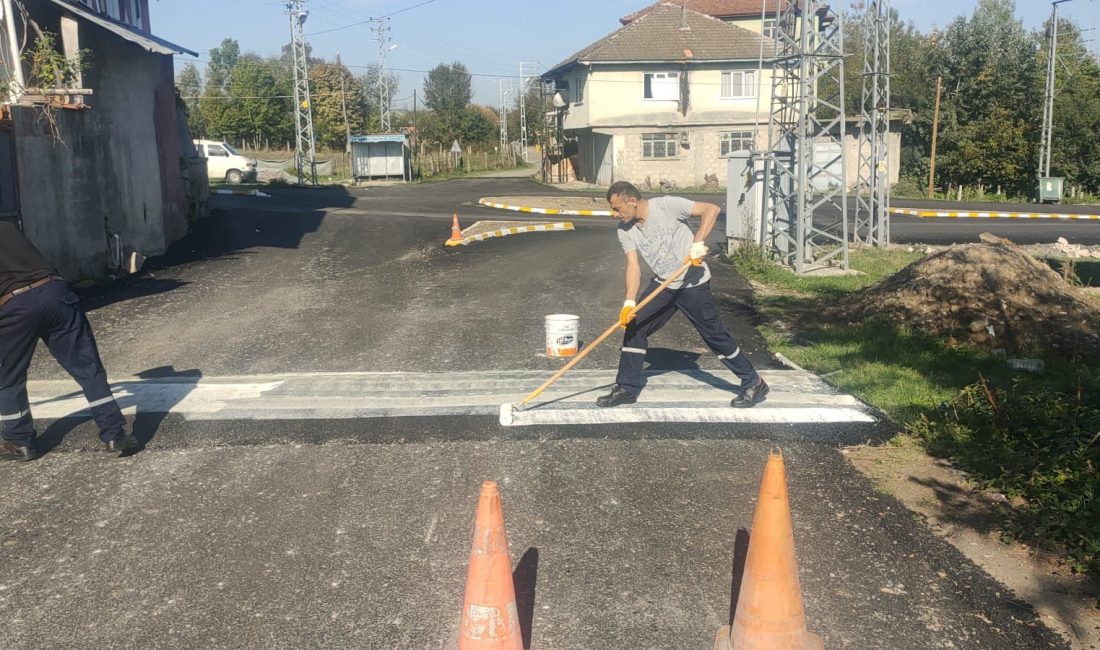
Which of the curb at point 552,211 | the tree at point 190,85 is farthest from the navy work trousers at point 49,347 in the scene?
the tree at point 190,85

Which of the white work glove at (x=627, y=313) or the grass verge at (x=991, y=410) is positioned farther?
the white work glove at (x=627, y=313)

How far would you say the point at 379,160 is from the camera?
49.3 metres

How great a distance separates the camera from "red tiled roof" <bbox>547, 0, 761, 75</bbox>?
4431 centimetres

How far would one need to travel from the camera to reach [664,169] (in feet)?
145

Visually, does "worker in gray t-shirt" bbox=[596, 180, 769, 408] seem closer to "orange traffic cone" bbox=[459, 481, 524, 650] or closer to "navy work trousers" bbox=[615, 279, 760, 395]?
"navy work trousers" bbox=[615, 279, 760, 395]

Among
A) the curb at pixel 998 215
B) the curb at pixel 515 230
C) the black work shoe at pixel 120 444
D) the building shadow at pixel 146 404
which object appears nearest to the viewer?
the black work shoe at pixel 120 444

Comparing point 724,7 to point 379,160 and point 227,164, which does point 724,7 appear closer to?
point 379,160

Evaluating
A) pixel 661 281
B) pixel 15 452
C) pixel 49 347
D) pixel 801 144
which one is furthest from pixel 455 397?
pixel 801 144

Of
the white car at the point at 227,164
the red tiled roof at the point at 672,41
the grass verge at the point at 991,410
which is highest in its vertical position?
the red tiled roof at the point at 672,41

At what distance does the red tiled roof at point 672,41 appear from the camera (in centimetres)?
4431

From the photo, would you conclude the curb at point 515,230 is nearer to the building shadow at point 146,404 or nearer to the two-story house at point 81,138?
the two-story house at point 81,138

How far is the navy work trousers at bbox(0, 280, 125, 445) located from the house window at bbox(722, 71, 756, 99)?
41.7m

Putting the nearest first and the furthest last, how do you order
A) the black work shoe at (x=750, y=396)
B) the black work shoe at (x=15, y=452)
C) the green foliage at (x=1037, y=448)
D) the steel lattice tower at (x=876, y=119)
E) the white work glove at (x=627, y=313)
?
the green foliage at (x=1037, y=448) → the black work shoe at (x=15, y=452) → the white work glove at (x=627, y=313) → the black work shoe at (x=750, y=396) → the steel lattice tower at (x=876, y=119)

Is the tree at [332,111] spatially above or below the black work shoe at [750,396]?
above
